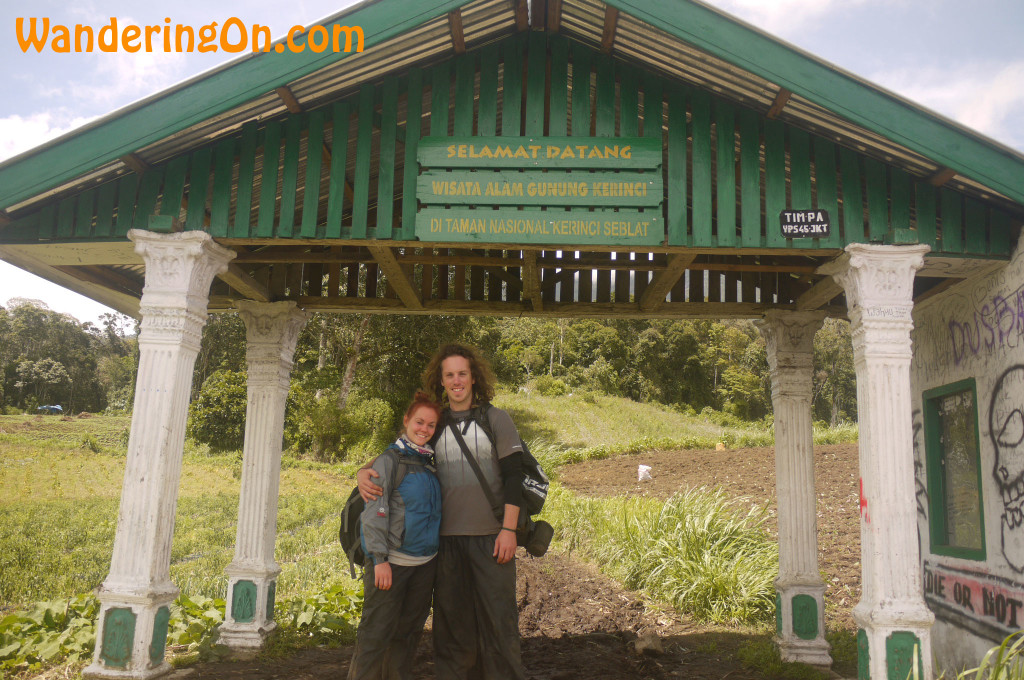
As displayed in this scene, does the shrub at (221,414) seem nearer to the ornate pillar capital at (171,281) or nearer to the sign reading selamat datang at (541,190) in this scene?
the ornate pillar capital at (171,281)

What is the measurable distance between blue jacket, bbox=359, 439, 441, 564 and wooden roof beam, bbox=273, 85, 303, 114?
2.72m

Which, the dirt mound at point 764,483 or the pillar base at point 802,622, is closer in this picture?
the pillar base at point 802,622

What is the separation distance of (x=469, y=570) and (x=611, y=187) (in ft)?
9.00

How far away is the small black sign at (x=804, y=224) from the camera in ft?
14.7

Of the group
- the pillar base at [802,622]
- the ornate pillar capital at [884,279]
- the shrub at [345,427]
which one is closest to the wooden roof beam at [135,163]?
the ornate pillar capital at [884,279]

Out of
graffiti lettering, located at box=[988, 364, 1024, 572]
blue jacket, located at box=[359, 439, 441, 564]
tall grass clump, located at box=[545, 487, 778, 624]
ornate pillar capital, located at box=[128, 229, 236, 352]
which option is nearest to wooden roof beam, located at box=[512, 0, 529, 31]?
ornate pillar capital, located at box=[128, 229, 236, 352]

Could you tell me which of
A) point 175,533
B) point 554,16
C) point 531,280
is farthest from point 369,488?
point 175,533

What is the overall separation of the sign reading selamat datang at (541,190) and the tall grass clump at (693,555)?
474 cm

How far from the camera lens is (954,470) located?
18.6 feet

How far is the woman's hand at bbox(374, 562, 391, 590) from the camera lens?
332 centimetres

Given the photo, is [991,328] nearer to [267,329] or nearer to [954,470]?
[954,470]

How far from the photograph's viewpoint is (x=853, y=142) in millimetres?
4641

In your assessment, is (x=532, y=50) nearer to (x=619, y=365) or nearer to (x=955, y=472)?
(x=955, y=472)

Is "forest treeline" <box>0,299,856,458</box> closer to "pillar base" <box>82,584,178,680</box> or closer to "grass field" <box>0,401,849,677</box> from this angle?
"grass field" <box>0,401,849,677</box>
